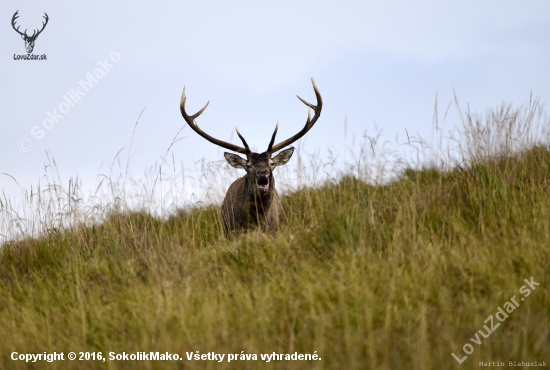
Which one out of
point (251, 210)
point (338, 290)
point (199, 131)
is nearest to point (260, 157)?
point (251, 210)

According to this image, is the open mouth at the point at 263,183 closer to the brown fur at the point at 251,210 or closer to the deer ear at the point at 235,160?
the brown fur at the point at 251,210

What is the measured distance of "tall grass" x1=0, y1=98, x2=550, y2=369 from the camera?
358cm

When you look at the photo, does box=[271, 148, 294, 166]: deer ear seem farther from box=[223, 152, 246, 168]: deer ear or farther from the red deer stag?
box=[223, 152, 246, 168]: deer ear

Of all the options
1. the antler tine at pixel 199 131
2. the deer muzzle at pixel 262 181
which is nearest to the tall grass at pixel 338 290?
the deer muzzle at pixel 262 181

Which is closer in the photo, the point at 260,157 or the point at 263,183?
the point at 263,183

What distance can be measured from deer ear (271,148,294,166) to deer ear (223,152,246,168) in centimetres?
39

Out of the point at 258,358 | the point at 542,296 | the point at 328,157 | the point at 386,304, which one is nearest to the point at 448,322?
the point at 386,304

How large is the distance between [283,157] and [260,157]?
1.29 feet

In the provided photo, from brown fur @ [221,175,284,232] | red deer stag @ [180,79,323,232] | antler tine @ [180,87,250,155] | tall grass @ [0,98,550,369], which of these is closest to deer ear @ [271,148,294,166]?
red deer stag @ [180,79,323,232]

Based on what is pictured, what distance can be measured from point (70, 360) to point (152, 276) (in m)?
1.15

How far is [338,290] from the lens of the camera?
4086 millimetres

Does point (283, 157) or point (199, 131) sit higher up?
point (199, 131)

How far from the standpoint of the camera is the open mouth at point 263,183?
7617 millimetres

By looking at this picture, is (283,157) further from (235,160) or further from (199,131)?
(199,131)
